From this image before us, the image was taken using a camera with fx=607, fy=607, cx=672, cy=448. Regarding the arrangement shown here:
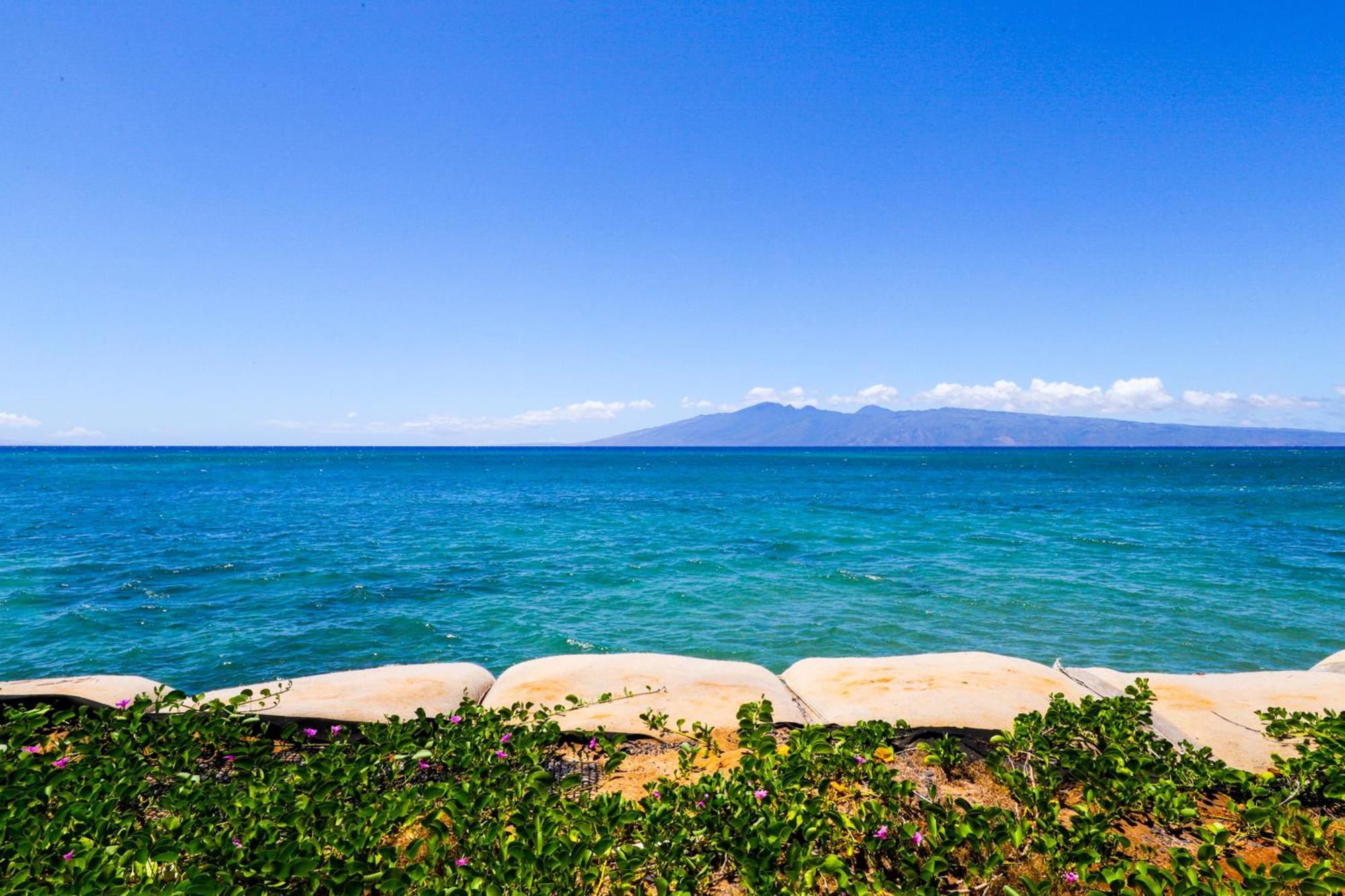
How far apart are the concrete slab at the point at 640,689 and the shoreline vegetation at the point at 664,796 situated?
5cm

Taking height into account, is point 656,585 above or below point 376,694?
below

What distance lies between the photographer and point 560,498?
162ft

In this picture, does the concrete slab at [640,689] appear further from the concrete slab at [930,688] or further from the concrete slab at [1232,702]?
the concrete slab at [1232,702]

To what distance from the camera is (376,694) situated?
20.7 ft

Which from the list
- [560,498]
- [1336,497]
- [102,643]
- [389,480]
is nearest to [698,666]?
[102,643]

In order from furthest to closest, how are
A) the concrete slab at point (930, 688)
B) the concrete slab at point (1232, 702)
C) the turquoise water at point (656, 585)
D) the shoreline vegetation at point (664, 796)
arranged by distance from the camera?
the turquoise water at point (656, 585)
the concrete slab at point (930, 688)
the concrete slab at point (1232, 702)
the shoreline vegetation at point (664, 796)

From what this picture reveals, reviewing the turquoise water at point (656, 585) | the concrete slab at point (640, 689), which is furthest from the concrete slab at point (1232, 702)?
the turquoise water at point (656, 585)

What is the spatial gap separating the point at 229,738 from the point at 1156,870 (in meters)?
6.63

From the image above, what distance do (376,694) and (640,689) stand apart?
9.02 ft

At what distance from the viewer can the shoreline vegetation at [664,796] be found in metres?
3.38

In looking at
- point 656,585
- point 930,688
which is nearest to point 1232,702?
point 930,688

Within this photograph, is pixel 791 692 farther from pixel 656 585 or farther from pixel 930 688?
pixel 656 585

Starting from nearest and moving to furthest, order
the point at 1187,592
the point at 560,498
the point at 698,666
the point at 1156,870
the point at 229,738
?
the point at 1156,870
the point at 229,738
the point at 698,666
the point at 1187,592
the point at 560,498

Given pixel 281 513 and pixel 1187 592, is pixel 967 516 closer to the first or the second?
pixel 1187 592
